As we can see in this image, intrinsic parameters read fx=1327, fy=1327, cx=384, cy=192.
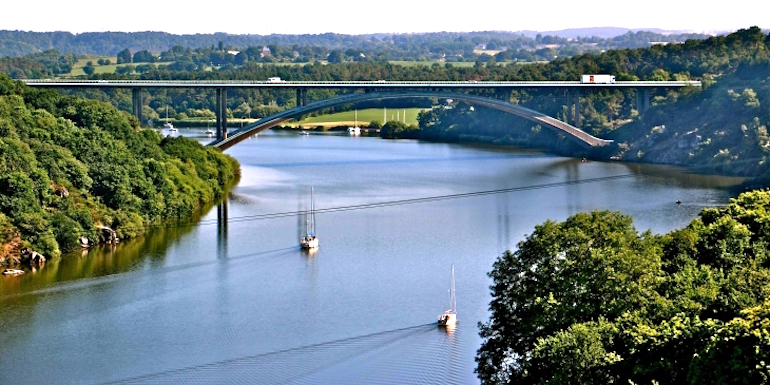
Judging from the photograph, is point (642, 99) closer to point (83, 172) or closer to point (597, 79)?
point (597, 79)

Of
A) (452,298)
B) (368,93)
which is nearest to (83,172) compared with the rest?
(452,298)

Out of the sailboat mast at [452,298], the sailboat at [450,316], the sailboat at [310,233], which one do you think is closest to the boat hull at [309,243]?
the sailboat at [310,233]

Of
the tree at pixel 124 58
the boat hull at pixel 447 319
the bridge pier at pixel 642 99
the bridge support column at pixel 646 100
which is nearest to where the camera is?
the boat hull at pixel 447 319

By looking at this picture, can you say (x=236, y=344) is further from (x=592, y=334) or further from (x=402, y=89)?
(x=402, y=89)

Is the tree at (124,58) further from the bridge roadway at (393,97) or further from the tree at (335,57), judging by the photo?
the bridge roadway at (393,97)

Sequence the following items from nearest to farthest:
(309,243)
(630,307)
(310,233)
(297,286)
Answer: (630,307) < (297,286) < (309,243) < (310,233)

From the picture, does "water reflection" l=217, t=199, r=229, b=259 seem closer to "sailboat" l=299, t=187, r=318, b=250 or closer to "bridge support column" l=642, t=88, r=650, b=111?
"sailboat" l=299, t=187, r=318, b=250

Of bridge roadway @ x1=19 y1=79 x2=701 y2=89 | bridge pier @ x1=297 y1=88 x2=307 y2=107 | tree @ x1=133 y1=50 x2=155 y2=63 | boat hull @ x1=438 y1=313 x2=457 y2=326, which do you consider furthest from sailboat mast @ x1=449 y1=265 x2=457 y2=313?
tree @ x1=133 y1=50 x2=155 y2=63
